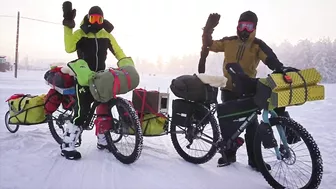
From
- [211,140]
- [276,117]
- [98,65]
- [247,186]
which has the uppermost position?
[98,65]

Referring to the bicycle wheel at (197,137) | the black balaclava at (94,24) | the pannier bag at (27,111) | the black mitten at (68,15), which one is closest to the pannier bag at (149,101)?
the bicycle wheel at (197,137)

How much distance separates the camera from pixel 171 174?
11.9 feet

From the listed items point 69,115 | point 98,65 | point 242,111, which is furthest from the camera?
point 69,115

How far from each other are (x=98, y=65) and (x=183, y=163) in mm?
1880

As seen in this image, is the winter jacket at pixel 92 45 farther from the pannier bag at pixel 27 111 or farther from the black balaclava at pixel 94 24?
the pannier bag at pixel 27 111

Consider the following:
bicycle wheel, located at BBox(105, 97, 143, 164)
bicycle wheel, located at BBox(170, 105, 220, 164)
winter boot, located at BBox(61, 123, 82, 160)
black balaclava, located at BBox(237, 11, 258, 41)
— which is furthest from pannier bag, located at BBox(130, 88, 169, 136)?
black balaclava, located at BBox(237, 11, 258, 41)

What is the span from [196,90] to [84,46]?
171 centimetres

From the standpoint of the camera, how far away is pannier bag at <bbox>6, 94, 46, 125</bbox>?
4777 millimetres

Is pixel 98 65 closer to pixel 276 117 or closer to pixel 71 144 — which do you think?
pixel 71 144

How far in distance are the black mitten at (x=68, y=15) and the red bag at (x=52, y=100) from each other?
128cm

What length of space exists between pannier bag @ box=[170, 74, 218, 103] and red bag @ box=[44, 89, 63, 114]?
6.68ft

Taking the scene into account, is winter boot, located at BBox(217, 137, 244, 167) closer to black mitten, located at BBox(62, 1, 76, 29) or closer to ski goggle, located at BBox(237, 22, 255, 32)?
ski goggle, located at BBox(237, 22, 255, 32)

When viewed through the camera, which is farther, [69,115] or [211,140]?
[69,115]

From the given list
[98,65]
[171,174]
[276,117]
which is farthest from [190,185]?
[98,65]
